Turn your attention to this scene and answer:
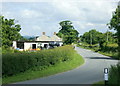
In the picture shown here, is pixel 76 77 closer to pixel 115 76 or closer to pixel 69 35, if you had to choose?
pixel 115 76

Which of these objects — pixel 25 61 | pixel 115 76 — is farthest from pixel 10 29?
pixel 115 76

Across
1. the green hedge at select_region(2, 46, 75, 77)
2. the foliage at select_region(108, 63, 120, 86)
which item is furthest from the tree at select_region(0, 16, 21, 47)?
the foliage at select_region(108, 63, 120, 86)

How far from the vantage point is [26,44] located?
67.3 metres

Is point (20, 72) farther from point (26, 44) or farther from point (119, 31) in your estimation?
point (26, 44)

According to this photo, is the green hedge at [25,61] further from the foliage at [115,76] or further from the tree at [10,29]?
the tree at [10,29]

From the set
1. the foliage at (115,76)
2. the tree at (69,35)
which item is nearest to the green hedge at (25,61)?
the foliage at (115,76)

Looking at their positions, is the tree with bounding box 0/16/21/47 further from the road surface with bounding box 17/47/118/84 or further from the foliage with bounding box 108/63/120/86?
the foliage with bounding box 108/63/120/86

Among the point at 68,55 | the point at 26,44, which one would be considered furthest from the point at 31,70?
the point at 26,44

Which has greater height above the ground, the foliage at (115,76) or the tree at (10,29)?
the tree at (10,29)

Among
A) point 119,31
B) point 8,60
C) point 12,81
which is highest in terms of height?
point 119,31

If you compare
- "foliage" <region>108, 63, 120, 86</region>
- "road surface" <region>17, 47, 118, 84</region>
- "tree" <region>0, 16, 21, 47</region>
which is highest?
"tree" <region>0, 16, 21, 47</region>

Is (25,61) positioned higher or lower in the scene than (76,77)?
higher

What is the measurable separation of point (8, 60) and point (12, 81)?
229 centimetres

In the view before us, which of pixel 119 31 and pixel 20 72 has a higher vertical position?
pixel 119 31
